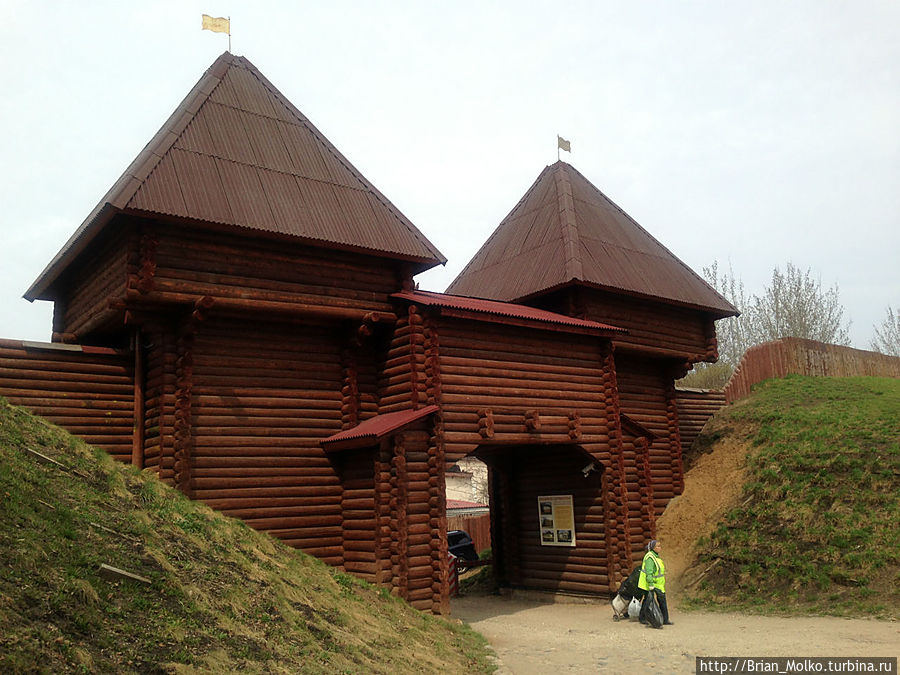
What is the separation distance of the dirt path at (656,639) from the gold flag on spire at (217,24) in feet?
47.3

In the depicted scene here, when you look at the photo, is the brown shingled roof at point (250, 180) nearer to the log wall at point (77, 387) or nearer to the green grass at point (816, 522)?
the log wall at point (77, 387)

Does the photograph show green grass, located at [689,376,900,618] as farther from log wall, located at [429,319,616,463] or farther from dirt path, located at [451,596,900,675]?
log wall, located at [429,319,616,463]

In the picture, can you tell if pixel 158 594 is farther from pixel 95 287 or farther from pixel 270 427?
pixel 95 287

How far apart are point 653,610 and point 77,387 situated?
469 inches

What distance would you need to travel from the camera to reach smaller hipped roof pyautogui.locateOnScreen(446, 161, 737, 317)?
823 inches

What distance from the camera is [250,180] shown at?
51.2 ft

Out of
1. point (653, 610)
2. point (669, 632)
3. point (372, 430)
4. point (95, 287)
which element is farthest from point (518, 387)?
point (95, 287)

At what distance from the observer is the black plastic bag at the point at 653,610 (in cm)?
1483

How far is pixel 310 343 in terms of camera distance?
16078mm

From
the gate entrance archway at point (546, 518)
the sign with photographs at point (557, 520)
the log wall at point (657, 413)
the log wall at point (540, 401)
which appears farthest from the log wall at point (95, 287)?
the log wall at point (657, 413)

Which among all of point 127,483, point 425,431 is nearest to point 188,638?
point 127,483

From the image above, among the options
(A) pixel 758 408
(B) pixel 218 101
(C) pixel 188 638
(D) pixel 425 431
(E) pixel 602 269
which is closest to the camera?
(C) pixel 188 638

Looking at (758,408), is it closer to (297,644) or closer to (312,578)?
(312,578)

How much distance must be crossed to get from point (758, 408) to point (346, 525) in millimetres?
14837
